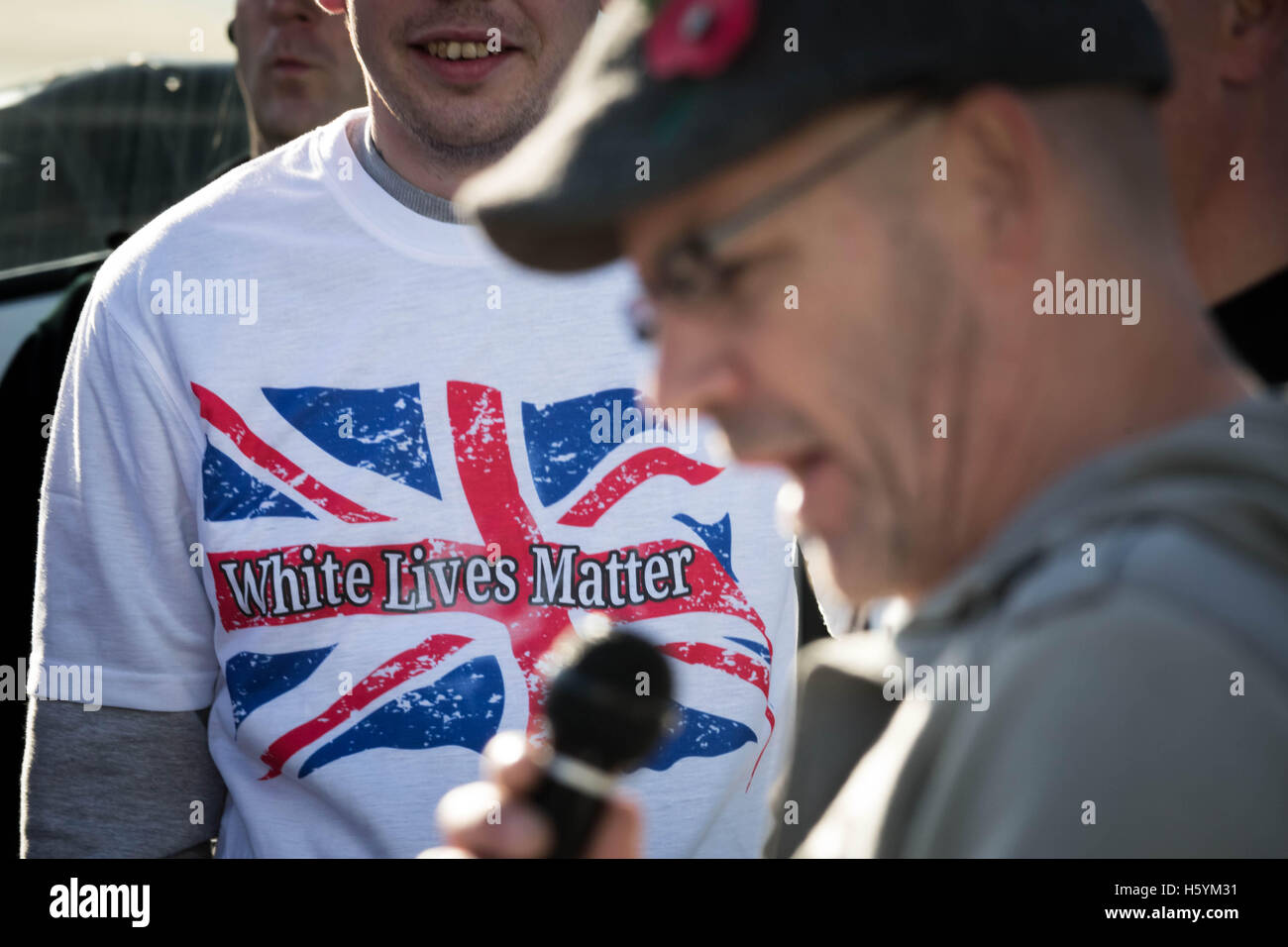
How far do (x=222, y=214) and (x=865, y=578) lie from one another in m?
1.89

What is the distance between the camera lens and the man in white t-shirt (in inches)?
100

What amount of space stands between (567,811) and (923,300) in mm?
524

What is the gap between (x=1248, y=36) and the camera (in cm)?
212

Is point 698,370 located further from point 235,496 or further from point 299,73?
point 299,73

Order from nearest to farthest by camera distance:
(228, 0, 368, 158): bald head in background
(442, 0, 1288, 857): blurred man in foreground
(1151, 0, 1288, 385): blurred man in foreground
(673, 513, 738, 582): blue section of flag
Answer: (442, 0, 1288, 857): blurred man in foreground → (1151, 0, 1288, 385): blurred man in foreground → (673, 513, 738, 582): blue section of flag → (228, 0, 368, 158): bald head in background

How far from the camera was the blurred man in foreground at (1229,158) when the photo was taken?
2.09 m

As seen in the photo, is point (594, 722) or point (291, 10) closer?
point (594, 722)

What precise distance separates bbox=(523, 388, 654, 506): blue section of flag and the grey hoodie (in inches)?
58.9

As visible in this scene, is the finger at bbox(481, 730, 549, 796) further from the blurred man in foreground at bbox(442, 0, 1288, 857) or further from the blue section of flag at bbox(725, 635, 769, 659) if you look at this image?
the blue section of flag at bbox(725, 635, 769, 659)

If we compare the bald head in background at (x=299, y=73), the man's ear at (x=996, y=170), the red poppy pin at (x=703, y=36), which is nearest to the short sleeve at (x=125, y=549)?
the bald head in background at (x=299, y=73)

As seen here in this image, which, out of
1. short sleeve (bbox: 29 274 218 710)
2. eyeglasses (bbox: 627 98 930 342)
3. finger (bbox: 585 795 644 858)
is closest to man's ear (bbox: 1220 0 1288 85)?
eyeglasses (bbox: 627 98 930 342)

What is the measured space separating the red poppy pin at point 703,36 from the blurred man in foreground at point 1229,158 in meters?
1.08

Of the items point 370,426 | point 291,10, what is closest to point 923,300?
point 370,426

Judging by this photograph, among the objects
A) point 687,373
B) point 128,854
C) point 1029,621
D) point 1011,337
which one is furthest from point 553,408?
point 1029,621
